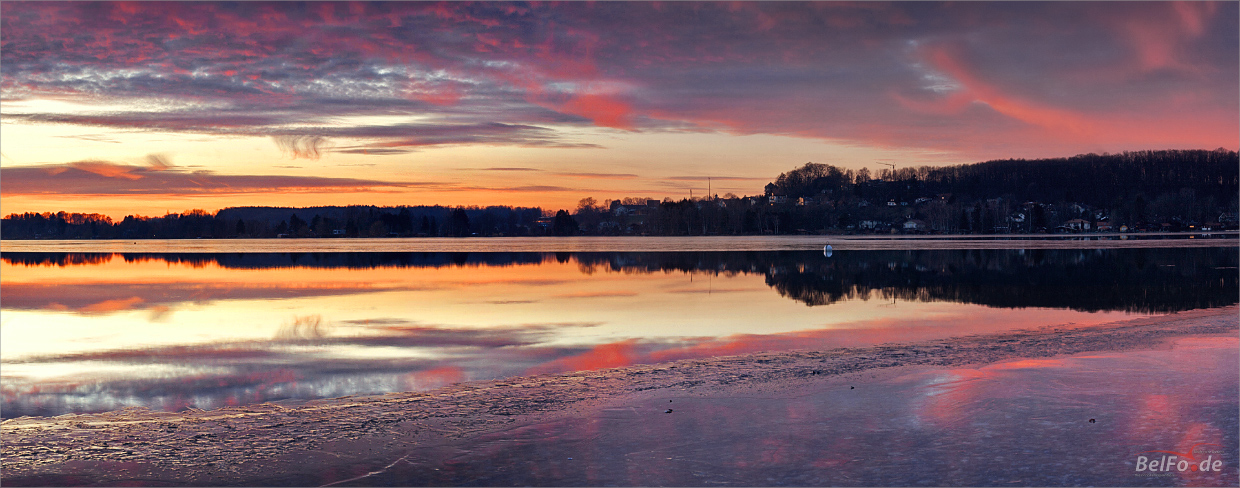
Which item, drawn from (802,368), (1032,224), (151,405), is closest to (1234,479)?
(802,368)

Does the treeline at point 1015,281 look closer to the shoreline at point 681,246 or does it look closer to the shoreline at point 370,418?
the shoreline at point 370,418

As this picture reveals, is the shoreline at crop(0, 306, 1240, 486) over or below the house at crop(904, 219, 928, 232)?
below

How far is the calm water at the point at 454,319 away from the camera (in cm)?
1149

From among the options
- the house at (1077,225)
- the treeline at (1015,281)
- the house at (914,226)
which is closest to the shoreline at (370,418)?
the treeline at (1015,281)

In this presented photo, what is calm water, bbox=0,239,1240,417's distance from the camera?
452 inches

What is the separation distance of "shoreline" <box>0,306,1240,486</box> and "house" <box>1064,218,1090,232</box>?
7042 inches

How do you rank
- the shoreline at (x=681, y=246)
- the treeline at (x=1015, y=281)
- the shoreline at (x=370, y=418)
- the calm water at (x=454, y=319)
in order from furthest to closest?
1. the shoreline at (x=681, y=246)
2. the treeline at (x=1015, y=281)
3. the calm water at (x=454, y=319)
4. the shoreline at (x=370, y=418)

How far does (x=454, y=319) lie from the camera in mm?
18656

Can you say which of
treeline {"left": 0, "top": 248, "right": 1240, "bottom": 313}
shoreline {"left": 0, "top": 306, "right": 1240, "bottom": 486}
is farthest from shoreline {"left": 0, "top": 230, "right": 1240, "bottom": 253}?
shoreline {"left": 0, "top": 306, "right": 1240, "bottom": 486}

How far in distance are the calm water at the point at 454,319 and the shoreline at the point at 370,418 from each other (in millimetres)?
862

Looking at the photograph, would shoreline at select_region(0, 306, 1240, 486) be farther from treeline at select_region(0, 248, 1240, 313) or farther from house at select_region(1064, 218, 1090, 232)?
house at select_region(1064, 218, 1090, 232)

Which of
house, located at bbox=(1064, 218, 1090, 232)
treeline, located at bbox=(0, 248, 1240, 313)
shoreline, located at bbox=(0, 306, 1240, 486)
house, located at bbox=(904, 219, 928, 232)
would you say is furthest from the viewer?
house, located at bbox=(904, 219, 928, 232)

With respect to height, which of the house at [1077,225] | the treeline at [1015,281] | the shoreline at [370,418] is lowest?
the treeline at [1015,281]

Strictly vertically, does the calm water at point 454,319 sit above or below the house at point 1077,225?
below
